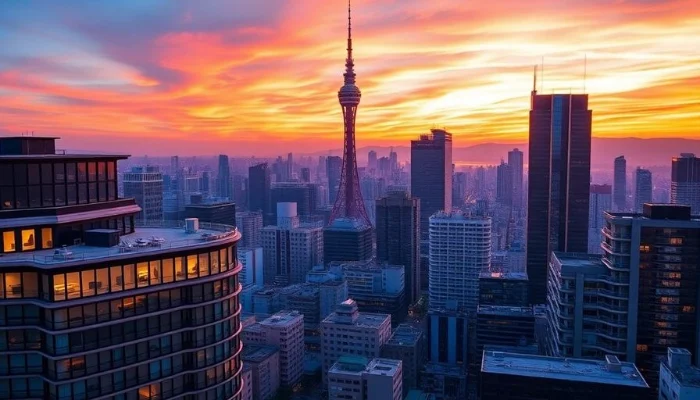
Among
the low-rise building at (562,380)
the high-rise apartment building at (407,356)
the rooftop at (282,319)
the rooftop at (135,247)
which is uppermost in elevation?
the rooftop at (135,247)

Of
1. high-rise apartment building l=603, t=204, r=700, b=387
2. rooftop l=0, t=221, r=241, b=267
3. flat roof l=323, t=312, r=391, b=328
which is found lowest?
flat roof l=323, t=312, r=391, b=328

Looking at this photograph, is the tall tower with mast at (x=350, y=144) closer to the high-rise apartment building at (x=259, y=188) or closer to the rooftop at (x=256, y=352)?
the rooftop at (x=256, y=352)

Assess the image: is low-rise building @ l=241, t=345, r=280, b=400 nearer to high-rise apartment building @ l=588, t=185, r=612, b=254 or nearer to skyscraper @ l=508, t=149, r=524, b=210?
high-rise apartment building @ l=588, t=185, r=612, b=254

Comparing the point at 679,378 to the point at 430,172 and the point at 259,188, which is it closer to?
the point at 430,172

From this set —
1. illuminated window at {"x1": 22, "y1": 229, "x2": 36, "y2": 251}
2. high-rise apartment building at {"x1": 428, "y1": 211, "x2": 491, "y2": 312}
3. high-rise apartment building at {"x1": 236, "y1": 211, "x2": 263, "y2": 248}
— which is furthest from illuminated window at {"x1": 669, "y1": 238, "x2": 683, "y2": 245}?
high-rise apartment building at {"x1": 236, "y1": 211, "x2": 263, "y2": 248}

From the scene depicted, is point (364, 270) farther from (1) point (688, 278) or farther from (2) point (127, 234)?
(2) point (127, 234)

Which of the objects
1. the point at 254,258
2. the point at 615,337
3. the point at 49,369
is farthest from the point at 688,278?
the point at 254,258

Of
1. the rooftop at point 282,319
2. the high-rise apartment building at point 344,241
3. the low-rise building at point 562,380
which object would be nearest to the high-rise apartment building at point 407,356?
the rooftop at point 282,319
